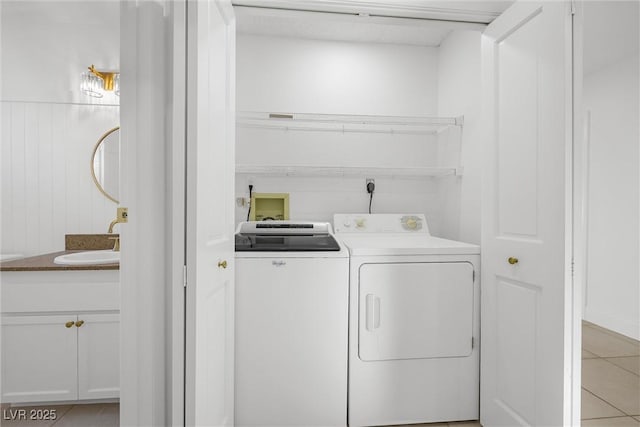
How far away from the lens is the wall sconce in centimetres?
172

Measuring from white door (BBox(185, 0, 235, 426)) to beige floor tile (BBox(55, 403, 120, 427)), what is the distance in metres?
0.64

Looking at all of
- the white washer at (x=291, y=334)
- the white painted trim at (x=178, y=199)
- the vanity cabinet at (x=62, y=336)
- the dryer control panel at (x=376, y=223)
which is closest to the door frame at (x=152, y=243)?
the white painted trim at (x=178, y=199)

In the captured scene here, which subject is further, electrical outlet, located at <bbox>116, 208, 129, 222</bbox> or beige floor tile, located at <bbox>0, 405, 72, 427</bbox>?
beige floor tile, located at <bbox>0, 405, 72, 427</bbox>

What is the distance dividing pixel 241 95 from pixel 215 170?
4.91 feet

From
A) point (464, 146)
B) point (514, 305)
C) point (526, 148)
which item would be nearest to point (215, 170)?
point (526, 148)

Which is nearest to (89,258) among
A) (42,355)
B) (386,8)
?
(42,355)

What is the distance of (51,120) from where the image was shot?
1387 millimetres

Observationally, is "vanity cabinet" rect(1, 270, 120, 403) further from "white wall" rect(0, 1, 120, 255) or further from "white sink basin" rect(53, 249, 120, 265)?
"white wall" rect(0, 1, 120, 255)

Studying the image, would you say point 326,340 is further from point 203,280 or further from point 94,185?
point 94,185

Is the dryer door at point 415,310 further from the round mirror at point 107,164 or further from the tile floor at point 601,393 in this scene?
the round mirror at point 107,164

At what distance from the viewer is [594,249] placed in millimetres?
1856

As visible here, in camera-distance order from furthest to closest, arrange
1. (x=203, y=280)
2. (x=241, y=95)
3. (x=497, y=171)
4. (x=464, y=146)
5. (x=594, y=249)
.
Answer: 1. (x=241, y=95)
2. (x=464, y=146)
3. (x=594, y=249)
4. (x=497, y=171)
5. (x=203, y=280)

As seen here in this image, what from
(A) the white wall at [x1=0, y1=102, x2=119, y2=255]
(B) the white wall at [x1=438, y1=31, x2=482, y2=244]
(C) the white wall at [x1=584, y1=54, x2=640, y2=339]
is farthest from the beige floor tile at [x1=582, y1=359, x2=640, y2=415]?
(A) the white wall at [x1=0, y1=102, x2=119, y2=255]

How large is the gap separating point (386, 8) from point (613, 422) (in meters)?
2.30
